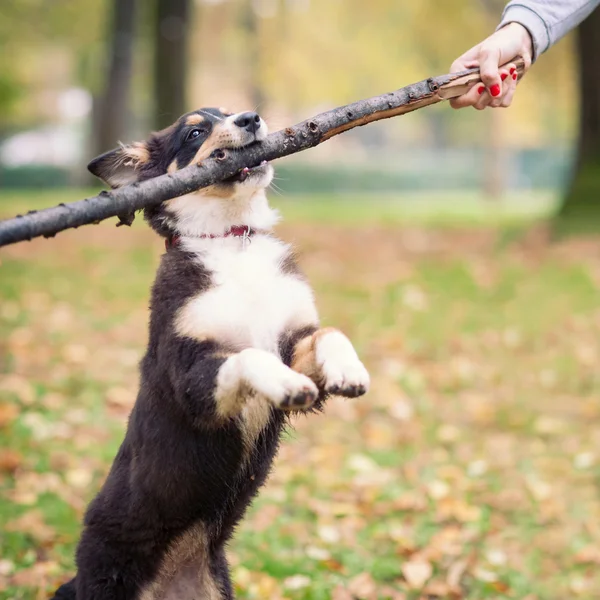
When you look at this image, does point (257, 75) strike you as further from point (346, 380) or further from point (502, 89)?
point (346, 380)

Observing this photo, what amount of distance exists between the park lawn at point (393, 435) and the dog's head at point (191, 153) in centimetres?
47

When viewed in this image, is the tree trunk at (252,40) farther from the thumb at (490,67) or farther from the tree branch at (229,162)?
the tree branch at (229,162)

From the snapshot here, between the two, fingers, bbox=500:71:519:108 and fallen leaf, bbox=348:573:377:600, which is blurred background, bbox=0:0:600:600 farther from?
fingers, bbox=500:71:519:108

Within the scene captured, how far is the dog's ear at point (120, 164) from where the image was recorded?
10.5 feet

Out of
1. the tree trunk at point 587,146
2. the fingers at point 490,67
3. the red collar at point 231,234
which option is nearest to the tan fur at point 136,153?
the red collar at point 231,234

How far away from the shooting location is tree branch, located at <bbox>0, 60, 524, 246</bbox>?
2428 mm

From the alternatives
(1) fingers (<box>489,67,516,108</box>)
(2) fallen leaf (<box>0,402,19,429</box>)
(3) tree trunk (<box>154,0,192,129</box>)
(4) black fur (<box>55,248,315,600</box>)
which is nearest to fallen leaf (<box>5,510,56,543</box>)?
(2) fallen leaf (<box>0,402,19,429</box>)

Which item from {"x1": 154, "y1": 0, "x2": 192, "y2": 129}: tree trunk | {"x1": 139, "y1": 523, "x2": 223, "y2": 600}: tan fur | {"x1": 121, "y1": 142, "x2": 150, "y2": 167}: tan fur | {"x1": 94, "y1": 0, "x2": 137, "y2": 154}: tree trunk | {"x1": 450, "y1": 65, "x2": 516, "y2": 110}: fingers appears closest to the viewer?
{"x1": 139, "y1": 523, "x2": 223, "y2": 600}: tan fur

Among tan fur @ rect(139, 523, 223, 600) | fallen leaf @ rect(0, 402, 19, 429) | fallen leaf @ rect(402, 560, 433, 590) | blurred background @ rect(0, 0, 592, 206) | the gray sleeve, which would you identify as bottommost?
tan fur @ rect(139, 523, 223, 600)

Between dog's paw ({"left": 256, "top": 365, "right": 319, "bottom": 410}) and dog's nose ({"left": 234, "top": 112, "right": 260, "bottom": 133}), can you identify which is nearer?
dog's paw ({"left": 256, "top": 365, "right": 319, "bottom": 410})

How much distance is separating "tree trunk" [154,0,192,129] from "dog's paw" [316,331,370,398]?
1514 centimetres

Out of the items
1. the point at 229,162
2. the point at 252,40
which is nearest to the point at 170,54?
the point at 252,40

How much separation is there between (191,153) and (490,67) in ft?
4.09

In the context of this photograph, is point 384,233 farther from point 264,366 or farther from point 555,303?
point 264,366
